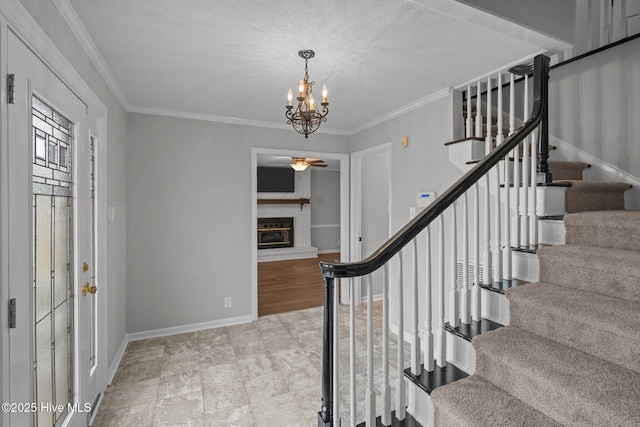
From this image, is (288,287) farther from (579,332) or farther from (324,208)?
(579,332)

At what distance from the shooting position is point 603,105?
2.55 meters

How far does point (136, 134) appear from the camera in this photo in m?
3.36

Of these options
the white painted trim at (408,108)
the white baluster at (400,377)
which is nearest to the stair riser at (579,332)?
the white baluster at (400,377)

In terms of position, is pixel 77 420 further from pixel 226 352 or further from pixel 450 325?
pixel 450 325

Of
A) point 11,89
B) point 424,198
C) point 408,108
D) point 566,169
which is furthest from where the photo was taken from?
point 408,108

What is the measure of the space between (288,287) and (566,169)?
4243 mm

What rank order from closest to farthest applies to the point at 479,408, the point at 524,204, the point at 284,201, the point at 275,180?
the point at 479,408, the point at 524,204, the point at 275,180, the point at 284,201

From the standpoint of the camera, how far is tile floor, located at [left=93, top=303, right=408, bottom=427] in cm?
A: 218

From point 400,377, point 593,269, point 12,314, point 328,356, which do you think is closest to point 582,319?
point 593,269

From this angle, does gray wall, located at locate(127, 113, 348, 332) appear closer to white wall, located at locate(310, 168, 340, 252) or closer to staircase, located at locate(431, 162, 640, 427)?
staircase, located at locate(431, 162, 640, 427)

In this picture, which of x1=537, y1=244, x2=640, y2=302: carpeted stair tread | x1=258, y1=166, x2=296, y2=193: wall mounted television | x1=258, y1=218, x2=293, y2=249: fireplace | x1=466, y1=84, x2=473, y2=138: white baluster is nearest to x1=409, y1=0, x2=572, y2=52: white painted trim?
x1=466, y1=84, x2=473, y2=138: white baluster

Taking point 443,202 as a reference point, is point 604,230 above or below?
below

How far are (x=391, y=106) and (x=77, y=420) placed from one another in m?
3.60

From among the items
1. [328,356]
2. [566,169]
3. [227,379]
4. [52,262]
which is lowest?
[227,379]
